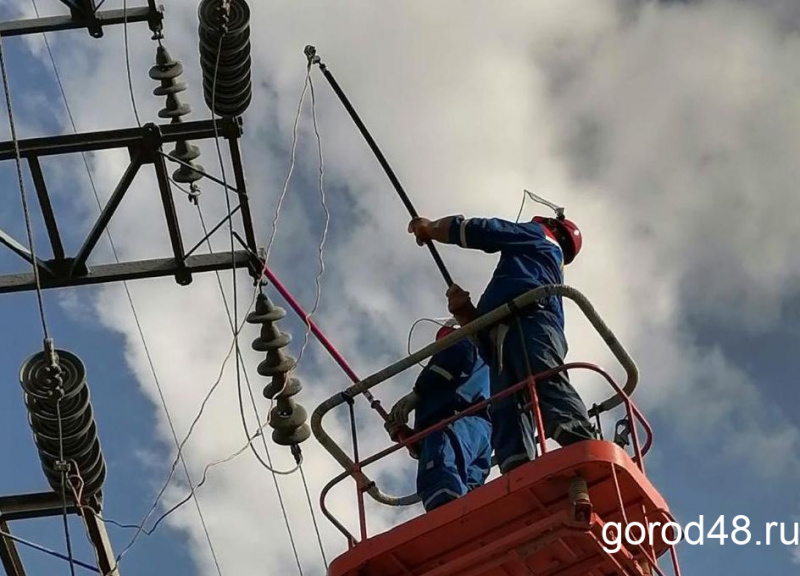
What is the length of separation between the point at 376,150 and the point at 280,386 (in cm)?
208

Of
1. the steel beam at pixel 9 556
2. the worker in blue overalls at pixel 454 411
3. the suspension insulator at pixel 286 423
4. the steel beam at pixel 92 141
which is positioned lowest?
the worker in blue overalls at pixel 454 411

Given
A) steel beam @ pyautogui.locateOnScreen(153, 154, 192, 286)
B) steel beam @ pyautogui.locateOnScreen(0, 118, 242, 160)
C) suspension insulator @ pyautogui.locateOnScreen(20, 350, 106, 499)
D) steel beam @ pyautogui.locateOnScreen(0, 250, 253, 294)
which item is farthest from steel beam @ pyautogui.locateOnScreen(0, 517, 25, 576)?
steel beam @ pyautogui.locateOnScreen(0, 118, 242, 160)

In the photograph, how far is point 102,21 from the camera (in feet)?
40.4

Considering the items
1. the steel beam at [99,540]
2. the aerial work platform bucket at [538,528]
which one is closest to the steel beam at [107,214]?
the steel beam at [99,540]

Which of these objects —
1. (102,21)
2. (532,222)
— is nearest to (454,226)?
(532,222)

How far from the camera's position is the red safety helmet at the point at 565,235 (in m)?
10.3

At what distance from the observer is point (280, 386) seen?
40.8 ft

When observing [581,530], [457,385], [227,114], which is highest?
[227,114]

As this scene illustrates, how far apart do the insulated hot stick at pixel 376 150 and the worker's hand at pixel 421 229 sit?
0.13m

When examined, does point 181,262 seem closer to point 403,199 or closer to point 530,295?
point 403,199

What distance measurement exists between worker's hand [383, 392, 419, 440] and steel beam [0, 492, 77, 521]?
7.87 ft

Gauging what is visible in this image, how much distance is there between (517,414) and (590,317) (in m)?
0.76

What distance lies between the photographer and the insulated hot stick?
1123cm

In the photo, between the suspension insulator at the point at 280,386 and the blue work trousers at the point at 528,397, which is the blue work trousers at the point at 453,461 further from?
the suspension insulator at the point at 280,386
